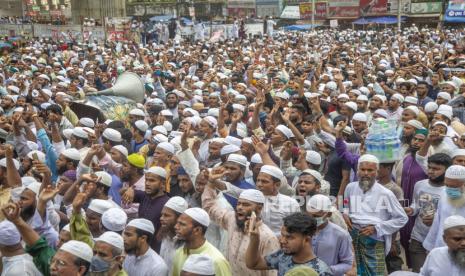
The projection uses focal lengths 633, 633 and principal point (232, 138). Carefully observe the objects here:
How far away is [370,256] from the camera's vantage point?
17.0ft

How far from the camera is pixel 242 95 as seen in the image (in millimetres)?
11133

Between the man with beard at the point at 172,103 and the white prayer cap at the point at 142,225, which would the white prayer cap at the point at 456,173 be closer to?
the white prayer cap at the point at 142,225

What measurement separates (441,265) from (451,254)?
10 cm

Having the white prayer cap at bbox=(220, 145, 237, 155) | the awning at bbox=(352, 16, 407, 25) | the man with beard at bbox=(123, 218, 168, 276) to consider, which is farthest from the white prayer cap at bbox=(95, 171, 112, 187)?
the awning at bbox=(352, 16, 407, 25)

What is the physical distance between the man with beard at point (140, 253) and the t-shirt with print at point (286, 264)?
74 centimetres

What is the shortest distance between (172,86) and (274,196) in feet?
26.4

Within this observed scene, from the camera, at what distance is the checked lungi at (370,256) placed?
5.14 m

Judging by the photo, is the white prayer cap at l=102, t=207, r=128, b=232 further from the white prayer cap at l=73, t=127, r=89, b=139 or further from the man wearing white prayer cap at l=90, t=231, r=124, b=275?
the white prayer cap at l=73, t=127, r=89, b=139

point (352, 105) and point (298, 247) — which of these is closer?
point (298, 247)

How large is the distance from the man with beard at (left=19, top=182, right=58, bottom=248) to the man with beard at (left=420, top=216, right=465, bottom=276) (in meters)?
2.78

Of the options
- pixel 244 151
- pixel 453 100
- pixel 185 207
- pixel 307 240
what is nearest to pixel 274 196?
pixel 185 207

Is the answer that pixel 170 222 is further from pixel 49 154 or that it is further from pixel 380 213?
pixel 49 154

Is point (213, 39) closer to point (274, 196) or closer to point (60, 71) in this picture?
point (60, 71)

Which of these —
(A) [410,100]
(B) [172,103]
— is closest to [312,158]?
(A) [410,100]
